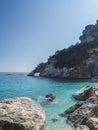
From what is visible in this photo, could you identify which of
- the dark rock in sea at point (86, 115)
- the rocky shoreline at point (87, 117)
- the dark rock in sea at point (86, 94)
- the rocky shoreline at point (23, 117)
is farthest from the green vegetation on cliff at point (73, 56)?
the rocky shoreline at point (23, 117)

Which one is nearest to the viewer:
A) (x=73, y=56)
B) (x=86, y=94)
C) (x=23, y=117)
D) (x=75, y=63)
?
(x=23, y=117)

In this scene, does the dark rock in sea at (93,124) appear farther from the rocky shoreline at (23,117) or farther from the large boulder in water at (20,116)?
the large boulder in water at (20,116)

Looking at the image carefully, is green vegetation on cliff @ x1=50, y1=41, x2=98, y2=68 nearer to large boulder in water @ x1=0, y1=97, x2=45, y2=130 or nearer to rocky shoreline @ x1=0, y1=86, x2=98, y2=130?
rocky shoreline @ x1=0, y1=86, x2=98, y2=130

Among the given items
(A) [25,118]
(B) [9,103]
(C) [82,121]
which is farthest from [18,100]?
(C) [82,121]

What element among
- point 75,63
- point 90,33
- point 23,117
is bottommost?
point 23,117

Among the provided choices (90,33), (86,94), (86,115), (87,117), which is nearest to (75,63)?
(90,33)

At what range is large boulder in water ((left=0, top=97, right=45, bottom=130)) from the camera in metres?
9.78

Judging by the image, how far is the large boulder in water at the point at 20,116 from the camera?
9.78 metres

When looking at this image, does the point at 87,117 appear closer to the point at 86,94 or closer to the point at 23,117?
the point at 23,117

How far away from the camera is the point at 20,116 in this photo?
10195 mm

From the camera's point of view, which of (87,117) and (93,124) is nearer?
(93,124)

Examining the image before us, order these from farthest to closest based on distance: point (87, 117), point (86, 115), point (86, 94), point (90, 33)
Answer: point (90, 33) → point (86, 94) → point (86, 115) → point (87, 117)

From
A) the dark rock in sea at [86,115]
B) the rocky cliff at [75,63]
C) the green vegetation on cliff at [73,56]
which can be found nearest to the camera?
the dark rock in sea at [86,115]

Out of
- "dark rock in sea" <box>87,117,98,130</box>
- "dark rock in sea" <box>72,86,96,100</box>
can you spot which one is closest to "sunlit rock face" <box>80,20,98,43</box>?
"dark rock in sea" <box>72,86,96,100</box>
